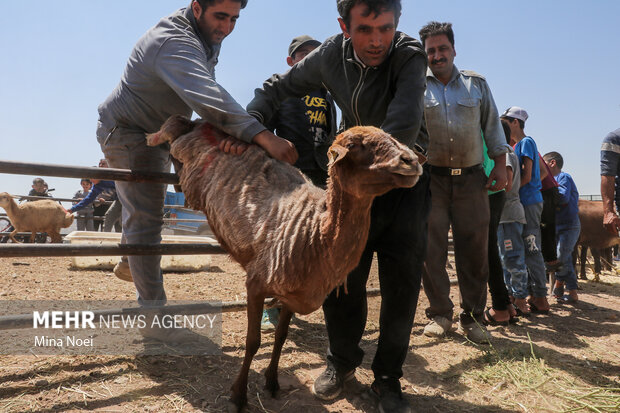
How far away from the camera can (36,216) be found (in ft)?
32.9

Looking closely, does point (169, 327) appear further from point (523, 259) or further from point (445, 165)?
point (523, 259)

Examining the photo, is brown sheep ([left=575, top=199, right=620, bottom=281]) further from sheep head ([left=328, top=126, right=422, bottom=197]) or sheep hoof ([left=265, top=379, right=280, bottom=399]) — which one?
sheep head ([left=328, top=126, right=422, bottom=197])

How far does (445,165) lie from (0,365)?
160 inches

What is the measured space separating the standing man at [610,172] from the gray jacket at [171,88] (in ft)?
12.5

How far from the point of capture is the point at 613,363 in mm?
3783

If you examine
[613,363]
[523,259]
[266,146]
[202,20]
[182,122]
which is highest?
[202,20]

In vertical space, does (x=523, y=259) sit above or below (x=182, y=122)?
below

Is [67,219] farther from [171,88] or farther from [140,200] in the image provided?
[171,88]

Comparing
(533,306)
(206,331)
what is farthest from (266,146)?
(533,306)

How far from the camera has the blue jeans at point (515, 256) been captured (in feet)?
17.9

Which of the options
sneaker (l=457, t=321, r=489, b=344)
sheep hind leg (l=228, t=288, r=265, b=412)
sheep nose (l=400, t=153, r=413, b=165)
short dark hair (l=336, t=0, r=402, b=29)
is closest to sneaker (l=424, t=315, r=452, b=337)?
sneaker (l=457, t=321, r=489, b=344)

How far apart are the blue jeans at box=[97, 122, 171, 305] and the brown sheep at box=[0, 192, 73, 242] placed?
8.20 metres

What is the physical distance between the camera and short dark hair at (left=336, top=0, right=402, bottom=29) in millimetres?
2375

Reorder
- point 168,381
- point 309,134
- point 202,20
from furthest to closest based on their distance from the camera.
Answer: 1. point 309,134
2. point 202,20
3. point 168,381
